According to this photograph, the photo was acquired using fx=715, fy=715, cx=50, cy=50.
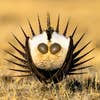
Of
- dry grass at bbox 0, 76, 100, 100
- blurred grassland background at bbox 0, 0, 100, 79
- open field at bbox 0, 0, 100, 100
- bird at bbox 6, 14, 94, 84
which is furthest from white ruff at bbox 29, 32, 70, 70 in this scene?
blurred grassland background at bbox 0, 0, 100, 79

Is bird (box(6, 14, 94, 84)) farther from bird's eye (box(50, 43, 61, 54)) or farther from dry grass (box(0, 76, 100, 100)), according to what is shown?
dry grass (box(0, 76, 100, 100))

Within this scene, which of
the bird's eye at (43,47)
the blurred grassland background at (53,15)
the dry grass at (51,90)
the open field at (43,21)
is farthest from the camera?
the blurred grassland background at (53,15)

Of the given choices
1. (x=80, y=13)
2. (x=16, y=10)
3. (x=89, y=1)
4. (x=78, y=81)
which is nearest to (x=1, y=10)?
(x=16, y=10)

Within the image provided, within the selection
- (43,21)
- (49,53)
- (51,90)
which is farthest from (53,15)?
(49,53)

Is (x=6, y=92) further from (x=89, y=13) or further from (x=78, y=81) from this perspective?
(x=89, y=13)

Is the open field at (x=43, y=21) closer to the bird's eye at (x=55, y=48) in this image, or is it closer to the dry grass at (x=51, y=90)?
the dry grass at (x=51, y=90)

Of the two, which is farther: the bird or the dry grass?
the dry grass

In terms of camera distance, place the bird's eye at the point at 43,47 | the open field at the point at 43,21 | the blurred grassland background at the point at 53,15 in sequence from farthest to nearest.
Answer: the blurred grassland background at the point at 53,15 < the open field at the point at 43,21 < the bird's eye at the point at 43,47

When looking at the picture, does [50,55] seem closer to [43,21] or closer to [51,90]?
[51,90]

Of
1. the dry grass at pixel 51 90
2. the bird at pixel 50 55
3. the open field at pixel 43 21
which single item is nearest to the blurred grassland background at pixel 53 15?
the open field at pixel 43 21
